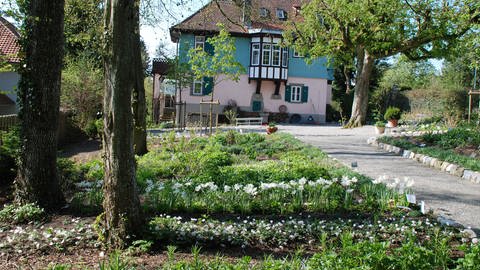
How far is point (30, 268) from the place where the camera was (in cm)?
444

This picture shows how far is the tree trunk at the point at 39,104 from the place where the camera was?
6.56 metres

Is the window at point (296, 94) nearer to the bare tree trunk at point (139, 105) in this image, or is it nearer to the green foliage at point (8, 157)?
the bare tree trunk at point (139, 105)

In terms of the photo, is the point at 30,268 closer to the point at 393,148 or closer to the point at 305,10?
the point at 393,148

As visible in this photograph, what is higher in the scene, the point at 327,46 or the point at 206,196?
the point at 327,46

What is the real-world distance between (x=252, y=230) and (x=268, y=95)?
101ft

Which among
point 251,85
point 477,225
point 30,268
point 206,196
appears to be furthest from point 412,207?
point 251,85

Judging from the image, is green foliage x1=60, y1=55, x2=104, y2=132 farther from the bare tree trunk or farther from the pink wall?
the pink wall

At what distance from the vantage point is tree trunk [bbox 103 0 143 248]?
480cm

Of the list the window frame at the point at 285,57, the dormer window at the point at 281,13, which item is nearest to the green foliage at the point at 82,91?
the window frame at the point at 285,57

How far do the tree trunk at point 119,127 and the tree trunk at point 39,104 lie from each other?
2.10 m

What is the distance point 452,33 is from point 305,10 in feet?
24.3

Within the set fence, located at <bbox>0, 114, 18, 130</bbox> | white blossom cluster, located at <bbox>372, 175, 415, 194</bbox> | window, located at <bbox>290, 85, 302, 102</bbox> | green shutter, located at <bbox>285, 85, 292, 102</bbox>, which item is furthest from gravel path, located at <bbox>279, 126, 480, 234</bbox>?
window, located at <bbox>290, 85, 302, 102</bbox>

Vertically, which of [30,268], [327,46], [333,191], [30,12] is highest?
[327,46]

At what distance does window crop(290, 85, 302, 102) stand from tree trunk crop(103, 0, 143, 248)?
104 feet
